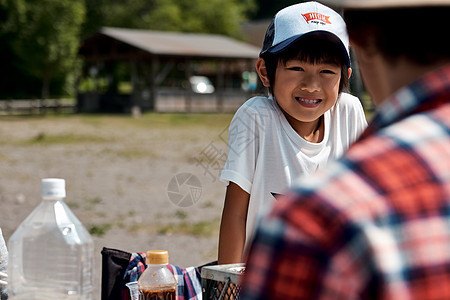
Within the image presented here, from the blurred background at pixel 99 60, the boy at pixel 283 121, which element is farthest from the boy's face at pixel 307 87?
the blurred background at pixel 99 60

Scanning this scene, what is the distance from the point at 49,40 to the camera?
3284 cm

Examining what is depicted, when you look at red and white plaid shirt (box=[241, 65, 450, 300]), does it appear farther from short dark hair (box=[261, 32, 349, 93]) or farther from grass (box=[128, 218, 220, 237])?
grass (box=[128, 218, 220, 237])

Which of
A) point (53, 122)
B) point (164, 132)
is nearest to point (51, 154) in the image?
point (164, 132)

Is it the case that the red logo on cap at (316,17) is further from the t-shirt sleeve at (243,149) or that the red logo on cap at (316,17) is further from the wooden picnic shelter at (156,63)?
the wooden picnic shelter at (156,63)

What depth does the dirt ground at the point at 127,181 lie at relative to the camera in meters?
7.06

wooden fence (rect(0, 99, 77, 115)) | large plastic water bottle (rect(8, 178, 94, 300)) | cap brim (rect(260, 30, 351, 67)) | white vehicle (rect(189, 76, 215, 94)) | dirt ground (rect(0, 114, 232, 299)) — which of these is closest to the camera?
large plastic water bottle (rect(8, 178, 94, 300))

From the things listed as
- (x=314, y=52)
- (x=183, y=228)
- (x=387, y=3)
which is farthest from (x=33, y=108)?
(x=387, y=3)

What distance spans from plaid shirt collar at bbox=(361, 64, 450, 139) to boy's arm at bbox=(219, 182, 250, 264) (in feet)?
4.92

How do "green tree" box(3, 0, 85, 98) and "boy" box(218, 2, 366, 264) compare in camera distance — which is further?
"green tree" box(3, 0, 85, 98)

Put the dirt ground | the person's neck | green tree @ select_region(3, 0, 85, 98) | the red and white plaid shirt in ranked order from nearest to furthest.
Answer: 1. the red and white plaid shirt
2. the person's neck
3. the dirt ground
4. green tree @ select_region(3, 0, 85, 98)

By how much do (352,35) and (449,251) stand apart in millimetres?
419

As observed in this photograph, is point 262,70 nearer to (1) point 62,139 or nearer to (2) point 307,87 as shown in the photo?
(2) point 307,87

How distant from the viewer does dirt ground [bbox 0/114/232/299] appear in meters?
7.06

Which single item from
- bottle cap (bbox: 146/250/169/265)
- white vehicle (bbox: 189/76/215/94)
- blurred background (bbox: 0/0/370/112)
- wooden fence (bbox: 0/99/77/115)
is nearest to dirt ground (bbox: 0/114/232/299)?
bottle cap (bbox: 146/250/169/265)
